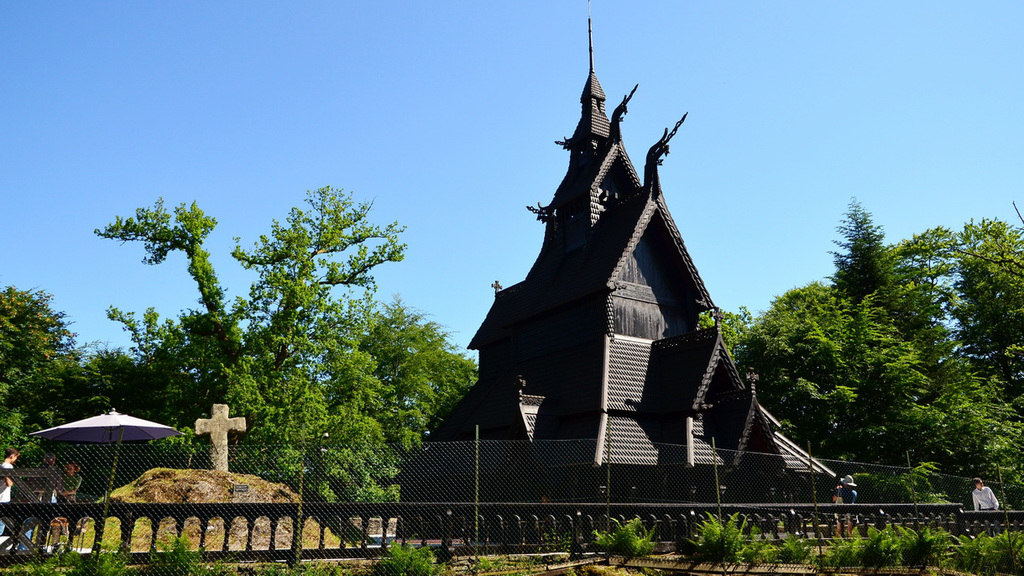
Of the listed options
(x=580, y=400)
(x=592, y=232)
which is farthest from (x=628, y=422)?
(x=592, y=232)

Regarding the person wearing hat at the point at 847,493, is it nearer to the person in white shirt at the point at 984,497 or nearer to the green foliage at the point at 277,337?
the person in white shirt at the point at 984,497

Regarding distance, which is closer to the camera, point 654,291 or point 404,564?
point 404,564

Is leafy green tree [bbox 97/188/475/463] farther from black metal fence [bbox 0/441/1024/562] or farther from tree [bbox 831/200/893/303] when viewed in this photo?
tree [bbox 831/200/893/303]

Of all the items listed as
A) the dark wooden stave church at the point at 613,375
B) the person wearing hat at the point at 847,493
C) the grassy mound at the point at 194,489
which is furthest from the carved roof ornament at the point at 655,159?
the grassy mound at the point at 194,489

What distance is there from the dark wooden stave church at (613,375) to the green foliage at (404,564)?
5.81 meters

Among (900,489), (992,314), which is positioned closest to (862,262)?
(992,314)

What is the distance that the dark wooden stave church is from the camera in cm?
1945

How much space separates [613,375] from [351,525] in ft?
37.4

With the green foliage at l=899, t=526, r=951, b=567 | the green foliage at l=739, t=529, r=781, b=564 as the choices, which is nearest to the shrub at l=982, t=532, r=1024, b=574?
the green foliage at l=899, t=526, r=951, b=567

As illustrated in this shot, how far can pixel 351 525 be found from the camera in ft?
37.2

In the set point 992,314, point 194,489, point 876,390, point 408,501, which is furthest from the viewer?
point 992,314

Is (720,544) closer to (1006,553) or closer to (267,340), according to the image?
(1006,553)

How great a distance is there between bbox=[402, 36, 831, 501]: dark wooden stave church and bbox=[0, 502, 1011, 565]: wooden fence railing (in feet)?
8.71

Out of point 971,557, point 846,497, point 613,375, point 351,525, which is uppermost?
point 613,375
